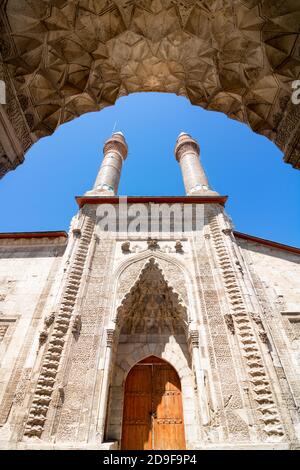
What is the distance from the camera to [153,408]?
5371mm

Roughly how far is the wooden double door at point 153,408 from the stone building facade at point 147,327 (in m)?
0.05

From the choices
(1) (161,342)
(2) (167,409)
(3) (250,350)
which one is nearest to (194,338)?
(3) (250,350)

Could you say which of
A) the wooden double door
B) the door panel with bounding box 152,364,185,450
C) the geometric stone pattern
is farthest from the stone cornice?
the door panel with bounding box 152,364,185,450

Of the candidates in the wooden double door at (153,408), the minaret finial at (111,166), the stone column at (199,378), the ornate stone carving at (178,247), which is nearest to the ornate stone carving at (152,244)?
the ornate stone carving at (178,247)

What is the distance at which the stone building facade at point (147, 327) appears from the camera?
13.9 ft

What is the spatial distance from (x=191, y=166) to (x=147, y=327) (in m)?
8.76

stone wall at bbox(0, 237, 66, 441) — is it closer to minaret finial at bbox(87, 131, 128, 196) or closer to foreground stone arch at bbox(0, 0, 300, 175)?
minaret finial at bbox(87, 131, 128, 196)

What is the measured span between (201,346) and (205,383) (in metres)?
0.66

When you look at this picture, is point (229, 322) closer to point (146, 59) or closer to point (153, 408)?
point (153, 408)

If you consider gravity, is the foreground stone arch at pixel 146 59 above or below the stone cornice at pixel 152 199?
below

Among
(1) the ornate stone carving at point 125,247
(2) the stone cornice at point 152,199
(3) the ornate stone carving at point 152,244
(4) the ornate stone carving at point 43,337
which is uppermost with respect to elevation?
(2) the stone cornice at point 152,199

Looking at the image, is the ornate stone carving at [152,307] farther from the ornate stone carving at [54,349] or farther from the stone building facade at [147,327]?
the ornate stone carving at [54,349]

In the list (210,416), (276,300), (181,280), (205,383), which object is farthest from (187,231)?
(210,416)
